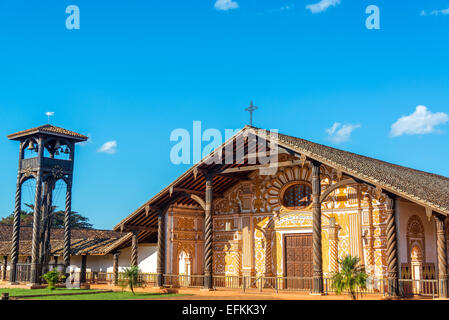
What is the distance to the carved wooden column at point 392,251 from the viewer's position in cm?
2056

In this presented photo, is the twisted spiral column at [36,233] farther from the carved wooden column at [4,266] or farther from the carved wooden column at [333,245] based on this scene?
Result: the carved wooden column at [333,245]

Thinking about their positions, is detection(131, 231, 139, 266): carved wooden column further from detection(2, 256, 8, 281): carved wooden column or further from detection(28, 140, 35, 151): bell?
detection(2, 256, 8, 281): carved wooden column

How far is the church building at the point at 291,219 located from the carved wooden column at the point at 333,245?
4 centimetres

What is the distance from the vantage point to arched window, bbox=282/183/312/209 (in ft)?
87.0

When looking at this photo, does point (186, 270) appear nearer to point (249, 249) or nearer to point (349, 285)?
point (249, 249)

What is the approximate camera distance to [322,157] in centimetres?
2194

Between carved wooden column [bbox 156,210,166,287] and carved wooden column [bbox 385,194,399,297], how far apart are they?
1163cm

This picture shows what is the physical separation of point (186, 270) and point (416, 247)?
12.1 m

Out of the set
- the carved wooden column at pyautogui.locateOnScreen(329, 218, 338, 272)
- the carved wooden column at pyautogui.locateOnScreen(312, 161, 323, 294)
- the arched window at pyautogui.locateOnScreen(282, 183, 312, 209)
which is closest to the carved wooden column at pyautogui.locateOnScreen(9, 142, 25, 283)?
the arched window at pyautogui.locateOnScreen(282, 183, 312, 209)
